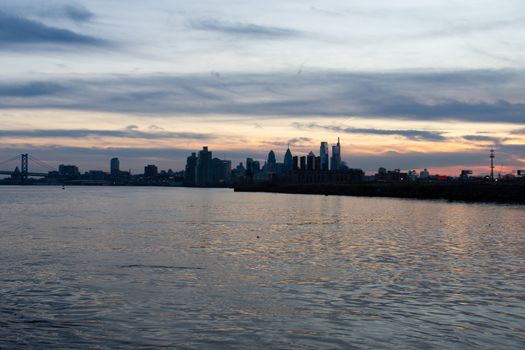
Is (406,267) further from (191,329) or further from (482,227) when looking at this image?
(482,227)

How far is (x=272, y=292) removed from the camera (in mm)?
23609

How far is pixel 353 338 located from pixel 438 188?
169 m

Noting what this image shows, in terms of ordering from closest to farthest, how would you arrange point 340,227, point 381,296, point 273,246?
point 381,296 < point 273,246 < point 340,227

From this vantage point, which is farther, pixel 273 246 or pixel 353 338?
pixel 273 246

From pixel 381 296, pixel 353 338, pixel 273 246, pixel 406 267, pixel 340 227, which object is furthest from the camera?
pixel 340 227

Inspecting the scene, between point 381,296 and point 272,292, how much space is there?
4.24 meters

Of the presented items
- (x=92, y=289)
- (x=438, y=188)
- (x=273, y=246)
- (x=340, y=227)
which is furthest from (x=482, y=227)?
(x=438, y=188)

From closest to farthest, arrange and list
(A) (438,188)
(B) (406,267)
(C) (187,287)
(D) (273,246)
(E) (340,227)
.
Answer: (C) (187,287) → (B) (406,267) → (D) (273,246) → (E) (340,227) → (A) (438,188)

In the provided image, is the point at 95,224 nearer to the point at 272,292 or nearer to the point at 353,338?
the point at 272,292

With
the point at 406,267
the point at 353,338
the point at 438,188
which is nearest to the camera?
the point at 353,338

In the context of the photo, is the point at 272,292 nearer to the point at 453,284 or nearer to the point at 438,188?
the point at 453,284

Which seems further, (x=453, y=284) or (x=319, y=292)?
(x=453, y=284)

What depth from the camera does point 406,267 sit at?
30172 millimetres

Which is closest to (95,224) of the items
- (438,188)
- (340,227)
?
(340,227)
